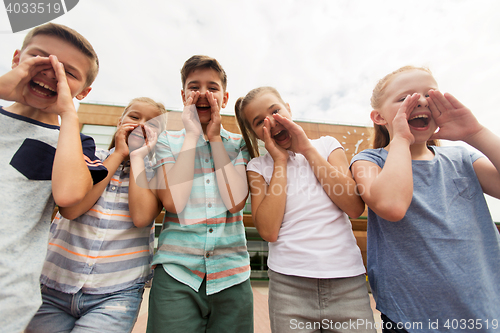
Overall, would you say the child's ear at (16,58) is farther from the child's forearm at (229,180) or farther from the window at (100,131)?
the window at (100,131)

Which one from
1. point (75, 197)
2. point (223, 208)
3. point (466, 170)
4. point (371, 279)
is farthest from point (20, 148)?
point (466, 170)

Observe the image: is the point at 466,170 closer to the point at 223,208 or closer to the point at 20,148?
the point at 223,208

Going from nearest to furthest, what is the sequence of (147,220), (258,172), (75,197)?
(75,197), (147,220), (258,172)

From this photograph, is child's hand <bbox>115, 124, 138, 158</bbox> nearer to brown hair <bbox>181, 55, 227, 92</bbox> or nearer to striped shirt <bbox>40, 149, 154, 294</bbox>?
striped shirt <bbox>40, 149, 154, 294</bbox>

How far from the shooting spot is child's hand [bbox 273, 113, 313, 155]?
1389 millimetres

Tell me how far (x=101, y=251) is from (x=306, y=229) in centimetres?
115

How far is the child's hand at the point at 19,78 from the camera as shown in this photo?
1002mm

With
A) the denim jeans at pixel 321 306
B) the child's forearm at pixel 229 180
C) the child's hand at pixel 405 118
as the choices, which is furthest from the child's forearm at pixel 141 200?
the child's hand at pixel 405 118

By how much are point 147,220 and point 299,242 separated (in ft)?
2.96

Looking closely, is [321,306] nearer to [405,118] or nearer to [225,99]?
[405,118]

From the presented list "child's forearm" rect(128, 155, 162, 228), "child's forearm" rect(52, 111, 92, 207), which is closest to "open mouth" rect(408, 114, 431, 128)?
"child's forearm" rect(128, 155, 162, 228)

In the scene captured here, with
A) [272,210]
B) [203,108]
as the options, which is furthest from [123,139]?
[272,210]

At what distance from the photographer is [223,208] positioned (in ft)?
4.75

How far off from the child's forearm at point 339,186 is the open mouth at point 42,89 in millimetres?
1431
